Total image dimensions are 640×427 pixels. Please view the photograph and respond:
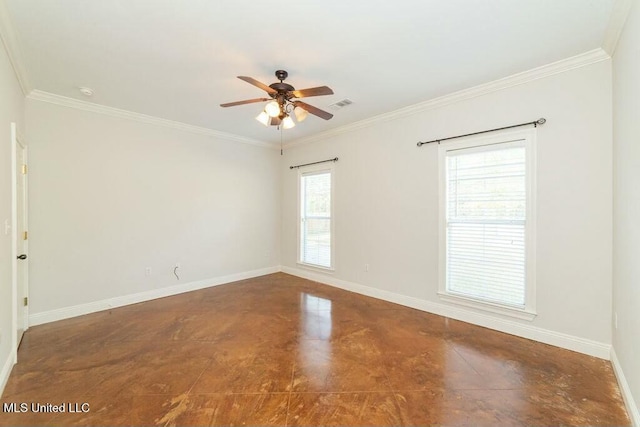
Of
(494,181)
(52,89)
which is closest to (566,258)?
(494,181)

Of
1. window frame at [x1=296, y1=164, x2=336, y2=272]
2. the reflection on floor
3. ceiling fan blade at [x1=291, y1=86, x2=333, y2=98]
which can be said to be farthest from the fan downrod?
the reflection on floor

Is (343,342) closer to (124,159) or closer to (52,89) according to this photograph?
(124,159)

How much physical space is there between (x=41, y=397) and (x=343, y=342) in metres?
2.44

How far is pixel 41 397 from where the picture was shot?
6.75ft

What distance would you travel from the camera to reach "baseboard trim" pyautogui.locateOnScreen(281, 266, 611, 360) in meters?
2.64

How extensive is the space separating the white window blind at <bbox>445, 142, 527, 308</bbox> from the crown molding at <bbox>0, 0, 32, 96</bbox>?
4.27m

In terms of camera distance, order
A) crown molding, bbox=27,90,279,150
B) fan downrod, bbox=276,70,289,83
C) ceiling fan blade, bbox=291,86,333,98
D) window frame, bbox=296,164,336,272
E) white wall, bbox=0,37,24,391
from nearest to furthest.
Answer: white wall, bbox=0,37,24,391
ceiling fan blade, bbox=291,86,333,98
fan downrod, bbox=276,70,289,83
crown molding, bbox=27,90,279,150
window frame, bbox=296,164,336,272

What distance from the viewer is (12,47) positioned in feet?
7.80

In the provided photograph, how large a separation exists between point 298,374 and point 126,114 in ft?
13.6

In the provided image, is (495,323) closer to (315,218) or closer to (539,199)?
(539,199)

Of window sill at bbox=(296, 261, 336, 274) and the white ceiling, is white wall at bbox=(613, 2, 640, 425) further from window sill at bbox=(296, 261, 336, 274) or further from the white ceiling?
window sill at bbox=(296, 261, 336, 274)

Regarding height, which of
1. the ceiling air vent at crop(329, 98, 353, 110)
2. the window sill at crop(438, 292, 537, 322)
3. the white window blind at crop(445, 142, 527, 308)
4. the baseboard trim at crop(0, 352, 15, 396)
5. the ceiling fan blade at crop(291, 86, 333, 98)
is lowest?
the baseboard trim at crop(0, 352, 15, 396)

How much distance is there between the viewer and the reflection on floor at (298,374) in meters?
1.89

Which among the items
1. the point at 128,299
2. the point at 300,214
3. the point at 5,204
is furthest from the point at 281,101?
the point at 128,299
